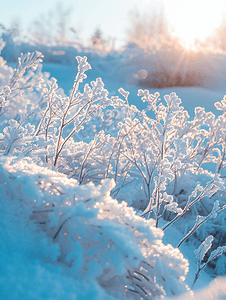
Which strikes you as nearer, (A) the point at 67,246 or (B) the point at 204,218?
(A) the point at 67,246

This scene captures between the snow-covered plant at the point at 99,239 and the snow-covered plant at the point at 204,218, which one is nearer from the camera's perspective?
the snow-covered plant at the point at 99,239

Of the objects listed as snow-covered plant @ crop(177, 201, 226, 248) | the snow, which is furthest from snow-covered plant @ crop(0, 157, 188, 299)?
snow-covered plant @ crop(177, 201, 226, 248)

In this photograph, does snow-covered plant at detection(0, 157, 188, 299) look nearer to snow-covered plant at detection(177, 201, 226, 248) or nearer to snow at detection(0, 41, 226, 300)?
snow at detection(0, 41, 226, 300)

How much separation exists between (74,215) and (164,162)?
18.9 inches

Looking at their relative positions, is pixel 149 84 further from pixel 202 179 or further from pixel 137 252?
pixel 137 252

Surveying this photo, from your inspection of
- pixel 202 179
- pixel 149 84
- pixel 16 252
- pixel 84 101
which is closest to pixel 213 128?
pixel 202 179

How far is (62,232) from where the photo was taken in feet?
1.82

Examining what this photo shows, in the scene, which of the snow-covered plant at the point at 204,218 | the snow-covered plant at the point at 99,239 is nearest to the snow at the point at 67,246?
the snow-covered plant at the point at 99,239

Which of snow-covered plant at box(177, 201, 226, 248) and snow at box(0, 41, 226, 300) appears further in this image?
snow-covered plant at box(177, 201, 226, 248)

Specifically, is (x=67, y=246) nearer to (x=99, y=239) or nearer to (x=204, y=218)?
(x=99, y=239)

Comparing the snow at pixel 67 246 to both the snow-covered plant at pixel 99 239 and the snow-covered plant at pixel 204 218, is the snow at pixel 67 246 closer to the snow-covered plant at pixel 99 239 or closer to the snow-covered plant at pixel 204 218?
the snow-covered plant at pixel 99 239

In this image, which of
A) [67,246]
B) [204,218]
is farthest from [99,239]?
[204,218]

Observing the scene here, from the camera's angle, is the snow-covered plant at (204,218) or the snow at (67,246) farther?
the snow-covered plant at (204,218)

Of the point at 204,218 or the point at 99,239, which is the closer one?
the point at 99,239
